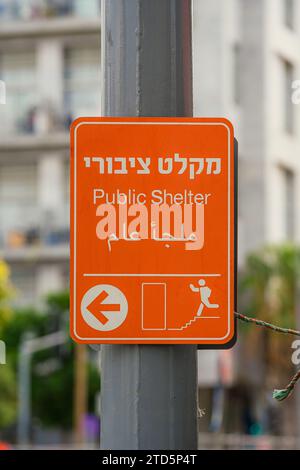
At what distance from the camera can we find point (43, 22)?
158ft

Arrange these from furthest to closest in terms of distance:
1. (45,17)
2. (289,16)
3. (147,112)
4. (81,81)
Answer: (81,81), (45,17), (289,16), (147,112)

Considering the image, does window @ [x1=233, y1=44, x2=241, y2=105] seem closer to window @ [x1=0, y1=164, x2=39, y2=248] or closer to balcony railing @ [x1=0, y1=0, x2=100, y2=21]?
balcony railing @ [x1=0, y1=0, x2=100, y2=21]

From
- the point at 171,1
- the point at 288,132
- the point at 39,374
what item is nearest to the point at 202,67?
the point at 288,132

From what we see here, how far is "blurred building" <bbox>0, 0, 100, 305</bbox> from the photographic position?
156 ft

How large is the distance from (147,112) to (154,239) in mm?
360

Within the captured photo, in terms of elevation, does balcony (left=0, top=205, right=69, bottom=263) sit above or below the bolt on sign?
above

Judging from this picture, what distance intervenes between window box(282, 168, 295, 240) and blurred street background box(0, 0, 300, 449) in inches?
1.8

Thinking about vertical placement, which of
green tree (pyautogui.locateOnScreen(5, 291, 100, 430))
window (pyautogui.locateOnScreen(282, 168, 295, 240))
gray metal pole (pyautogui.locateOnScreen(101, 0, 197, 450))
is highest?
window (pyautogui.locateOnScreen(282, 168, 295, 240))

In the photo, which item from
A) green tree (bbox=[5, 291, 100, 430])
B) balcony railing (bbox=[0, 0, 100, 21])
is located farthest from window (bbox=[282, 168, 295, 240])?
balcony railing (bbox=[0, 0, 100, 21])

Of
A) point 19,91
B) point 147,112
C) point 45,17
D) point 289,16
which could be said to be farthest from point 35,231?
point 147,112

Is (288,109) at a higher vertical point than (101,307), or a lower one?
higher

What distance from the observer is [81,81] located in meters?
48.3

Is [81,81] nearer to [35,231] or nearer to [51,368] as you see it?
[35,231]
